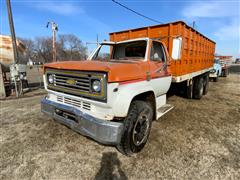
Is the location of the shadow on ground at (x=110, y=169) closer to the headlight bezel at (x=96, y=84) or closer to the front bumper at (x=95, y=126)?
the front bumper at (x=95, y=126)

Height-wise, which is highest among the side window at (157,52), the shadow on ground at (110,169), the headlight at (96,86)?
the side window at (157,52)

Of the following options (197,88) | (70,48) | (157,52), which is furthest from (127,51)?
(70,48)

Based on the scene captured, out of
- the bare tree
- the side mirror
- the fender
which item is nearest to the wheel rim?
the fender

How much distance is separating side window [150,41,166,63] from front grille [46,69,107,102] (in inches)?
62.7

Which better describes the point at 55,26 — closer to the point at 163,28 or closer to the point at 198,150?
the point at 163,28

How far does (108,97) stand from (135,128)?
0.88 meters

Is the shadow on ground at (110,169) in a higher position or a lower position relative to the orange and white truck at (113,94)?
lower

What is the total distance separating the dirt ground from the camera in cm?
236

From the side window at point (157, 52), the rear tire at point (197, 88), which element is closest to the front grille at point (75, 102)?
the side window at point (157, 52)

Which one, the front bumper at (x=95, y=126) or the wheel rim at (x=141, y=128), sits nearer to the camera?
the front bumper at (x=95, y=126)

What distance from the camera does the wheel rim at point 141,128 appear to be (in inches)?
106

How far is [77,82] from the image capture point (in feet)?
8.36

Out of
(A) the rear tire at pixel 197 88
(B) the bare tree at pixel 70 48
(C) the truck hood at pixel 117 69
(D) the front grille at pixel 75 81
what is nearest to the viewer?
(C) the truck hood at pixel 117 69

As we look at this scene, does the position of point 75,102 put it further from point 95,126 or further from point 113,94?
point 113,94
